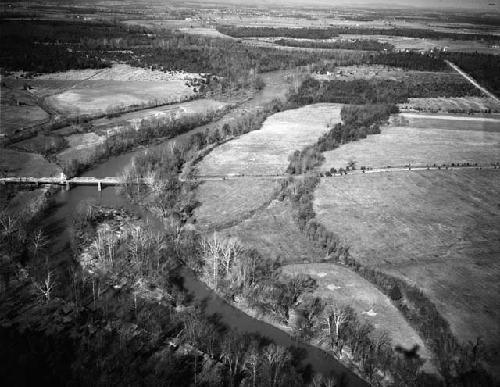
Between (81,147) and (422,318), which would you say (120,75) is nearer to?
(81,147)

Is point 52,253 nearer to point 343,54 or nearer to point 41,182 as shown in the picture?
point 41,182

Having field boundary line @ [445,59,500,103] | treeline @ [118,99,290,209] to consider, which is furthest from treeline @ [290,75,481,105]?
treeline @ [118,99,290,209]

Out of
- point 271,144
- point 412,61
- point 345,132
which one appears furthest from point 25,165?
point 412,61

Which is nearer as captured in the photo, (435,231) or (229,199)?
(435,231)

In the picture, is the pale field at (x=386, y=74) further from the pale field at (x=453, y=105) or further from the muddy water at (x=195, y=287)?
the muddy water at (x=195, y=287)

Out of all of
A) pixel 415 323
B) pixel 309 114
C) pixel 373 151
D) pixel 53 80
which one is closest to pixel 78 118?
pixel 53 80

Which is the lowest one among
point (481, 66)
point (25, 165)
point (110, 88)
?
point (110, 88)
